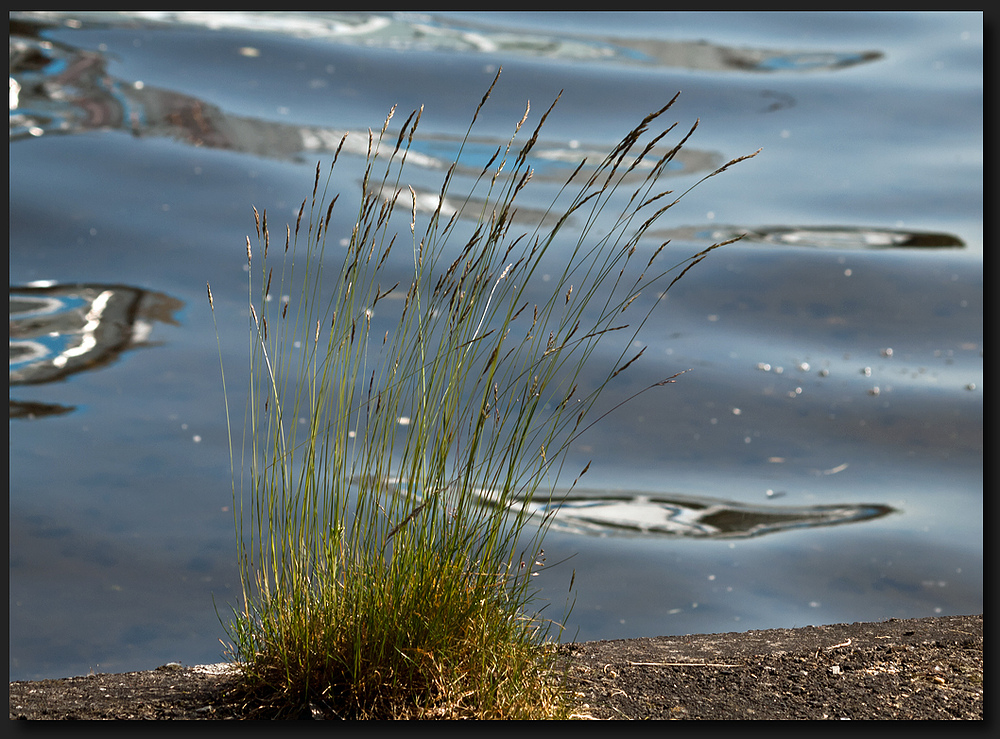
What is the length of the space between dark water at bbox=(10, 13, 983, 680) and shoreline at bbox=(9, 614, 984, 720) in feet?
2.26

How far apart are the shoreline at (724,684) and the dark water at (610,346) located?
688mm

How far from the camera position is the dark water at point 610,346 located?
322 centimetres

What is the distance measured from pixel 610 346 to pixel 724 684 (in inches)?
113

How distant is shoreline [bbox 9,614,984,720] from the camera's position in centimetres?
165

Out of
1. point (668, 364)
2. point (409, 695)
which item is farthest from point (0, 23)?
point (668, 364)

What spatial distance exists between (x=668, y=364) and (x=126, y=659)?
268cm

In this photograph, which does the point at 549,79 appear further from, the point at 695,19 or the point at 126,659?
the point at 126,659

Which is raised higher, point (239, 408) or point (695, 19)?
point (695, 19)

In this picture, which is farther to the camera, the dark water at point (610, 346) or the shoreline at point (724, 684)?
the dark water at point (610, 346)

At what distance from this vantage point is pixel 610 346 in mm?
4582

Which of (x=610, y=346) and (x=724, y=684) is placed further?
(x=610, y=346)

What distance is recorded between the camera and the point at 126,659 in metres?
2.78

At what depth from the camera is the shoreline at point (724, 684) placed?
64.8 inches

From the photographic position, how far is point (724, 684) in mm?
1795
